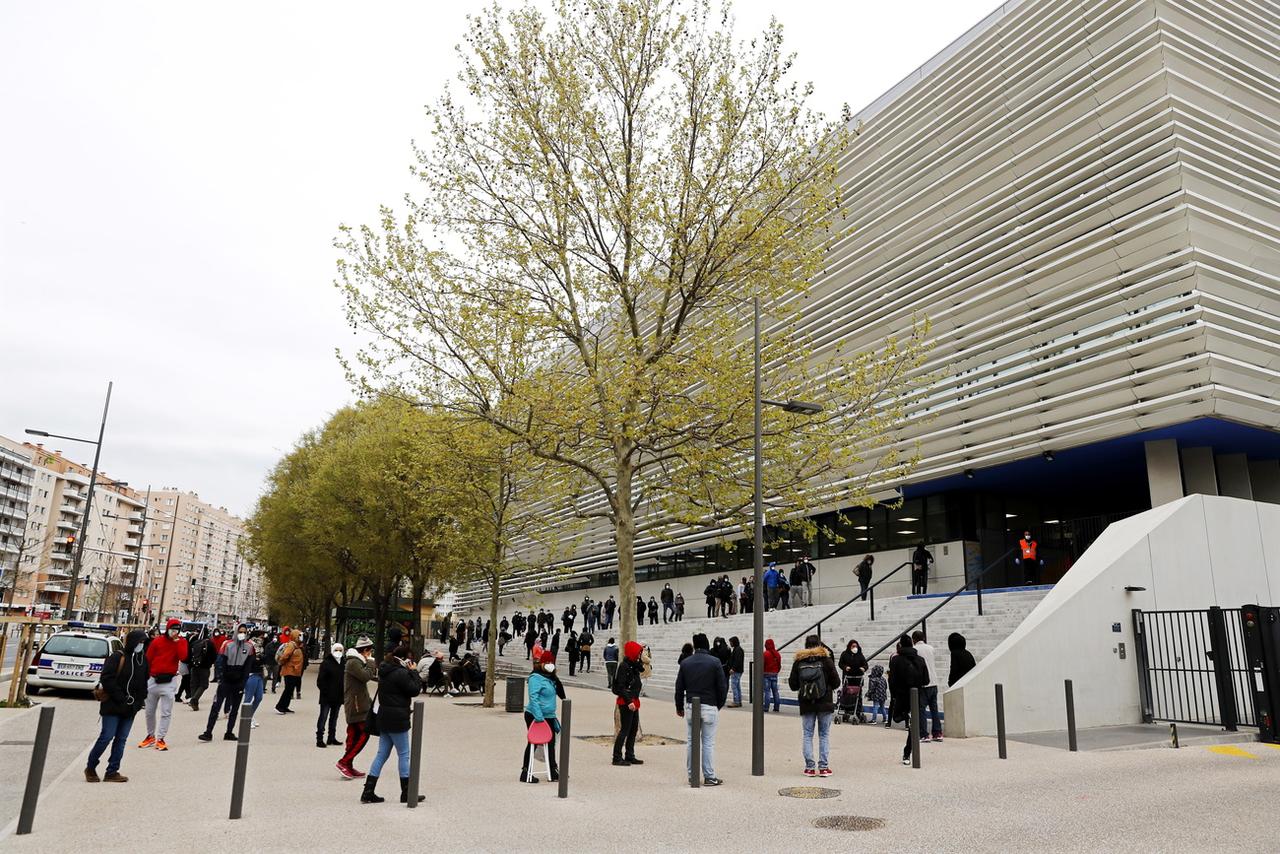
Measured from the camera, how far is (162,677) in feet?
37.7

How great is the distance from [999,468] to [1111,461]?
2901 mm

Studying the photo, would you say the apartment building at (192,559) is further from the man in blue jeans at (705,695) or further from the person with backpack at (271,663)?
the man in blue jeans at (705,695)

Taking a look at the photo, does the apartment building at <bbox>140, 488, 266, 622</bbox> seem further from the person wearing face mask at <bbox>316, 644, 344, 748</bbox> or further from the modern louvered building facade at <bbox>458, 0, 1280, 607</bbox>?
the person wearing face mask at <bbox>316, 644, 344, 748</bbox>

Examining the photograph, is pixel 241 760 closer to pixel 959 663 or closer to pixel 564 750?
pixel 564 750

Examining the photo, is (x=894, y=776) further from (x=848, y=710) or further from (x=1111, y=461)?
(x=1111, y=461)

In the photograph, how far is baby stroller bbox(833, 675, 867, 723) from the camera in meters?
15.6

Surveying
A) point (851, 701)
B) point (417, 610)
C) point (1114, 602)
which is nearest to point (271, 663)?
point (417, 610)

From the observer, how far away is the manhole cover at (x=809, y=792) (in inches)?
344

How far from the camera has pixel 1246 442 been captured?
21797 mm

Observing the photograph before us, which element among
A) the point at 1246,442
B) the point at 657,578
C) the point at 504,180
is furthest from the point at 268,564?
the point at 1246,442

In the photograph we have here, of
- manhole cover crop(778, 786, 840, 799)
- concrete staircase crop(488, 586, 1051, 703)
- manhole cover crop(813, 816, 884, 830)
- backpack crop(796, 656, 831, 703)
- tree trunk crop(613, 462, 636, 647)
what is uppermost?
tree trunk crop(613, 462, 636, 647)

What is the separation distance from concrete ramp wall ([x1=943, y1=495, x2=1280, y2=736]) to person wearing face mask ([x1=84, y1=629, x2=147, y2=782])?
11504 mm

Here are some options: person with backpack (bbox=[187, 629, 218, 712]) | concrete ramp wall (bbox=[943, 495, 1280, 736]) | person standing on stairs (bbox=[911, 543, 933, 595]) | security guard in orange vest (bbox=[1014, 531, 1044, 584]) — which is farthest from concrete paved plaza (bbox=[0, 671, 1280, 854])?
person standing on stairs (bbox=[911, 543, 933, 595])

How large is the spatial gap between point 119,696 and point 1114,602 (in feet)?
51.7
